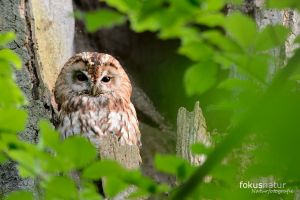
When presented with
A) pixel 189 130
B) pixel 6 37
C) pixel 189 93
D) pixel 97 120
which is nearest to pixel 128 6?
pixel 189 93

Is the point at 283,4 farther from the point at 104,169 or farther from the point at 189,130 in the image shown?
the point at 189,130

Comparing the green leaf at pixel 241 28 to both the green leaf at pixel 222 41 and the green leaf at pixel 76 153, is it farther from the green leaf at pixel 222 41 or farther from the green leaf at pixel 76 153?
the green leaf at pixel 76 153

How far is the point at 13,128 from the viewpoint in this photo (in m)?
0.95

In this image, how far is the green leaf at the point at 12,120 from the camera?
3.11ft

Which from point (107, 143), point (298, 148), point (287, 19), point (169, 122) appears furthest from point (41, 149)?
point (169, 122)

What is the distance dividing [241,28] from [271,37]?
0.05 meters

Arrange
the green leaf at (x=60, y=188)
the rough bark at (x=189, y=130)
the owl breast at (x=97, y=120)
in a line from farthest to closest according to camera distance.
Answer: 1. the owl breast at (x=97, y=120)
2. the rough bark at (x=189, y=130)
3. the green leaf at (x=60, y=188)

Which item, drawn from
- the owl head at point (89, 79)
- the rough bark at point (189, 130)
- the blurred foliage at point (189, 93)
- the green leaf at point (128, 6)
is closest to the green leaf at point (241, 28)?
the blurred foliage at point (189, 93)

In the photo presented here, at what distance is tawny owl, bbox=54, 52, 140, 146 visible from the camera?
316cm

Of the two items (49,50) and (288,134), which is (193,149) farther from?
(49,50)

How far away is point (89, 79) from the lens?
3.37m

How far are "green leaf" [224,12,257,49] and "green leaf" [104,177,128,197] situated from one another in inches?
9.5

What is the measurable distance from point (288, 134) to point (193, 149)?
0.19 meters

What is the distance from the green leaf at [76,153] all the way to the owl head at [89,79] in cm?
247
